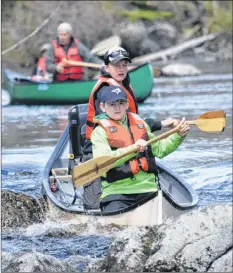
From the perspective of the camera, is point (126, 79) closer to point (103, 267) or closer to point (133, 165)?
point (133, 165)

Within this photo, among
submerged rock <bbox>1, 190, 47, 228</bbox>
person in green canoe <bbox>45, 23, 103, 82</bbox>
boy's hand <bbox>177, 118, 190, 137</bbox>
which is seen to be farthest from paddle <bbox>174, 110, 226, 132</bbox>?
person in green canoe <bbox>45, 23, 103, 82</bbox>

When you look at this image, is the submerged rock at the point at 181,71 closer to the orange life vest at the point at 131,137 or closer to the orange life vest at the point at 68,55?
the orange life vest at the point at 68,55

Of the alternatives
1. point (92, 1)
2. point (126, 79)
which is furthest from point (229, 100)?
point (92, 1)

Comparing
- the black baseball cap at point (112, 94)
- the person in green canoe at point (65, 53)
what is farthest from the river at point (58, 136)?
the black baseball cap at point (112, 94)

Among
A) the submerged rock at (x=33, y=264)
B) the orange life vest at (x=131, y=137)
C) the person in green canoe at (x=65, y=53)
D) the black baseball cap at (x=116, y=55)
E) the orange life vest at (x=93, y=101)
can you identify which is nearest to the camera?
the submerged rock at (x=33, y=264)

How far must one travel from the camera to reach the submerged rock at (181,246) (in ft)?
16.2

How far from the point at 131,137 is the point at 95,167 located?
470mm

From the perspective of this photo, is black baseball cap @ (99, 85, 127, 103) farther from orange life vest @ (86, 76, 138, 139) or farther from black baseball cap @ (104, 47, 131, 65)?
orange life vest @ (86, 76, 138, 139)

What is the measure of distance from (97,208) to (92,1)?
95.3 feet


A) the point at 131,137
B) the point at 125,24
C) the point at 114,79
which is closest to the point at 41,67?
the point at 114,79

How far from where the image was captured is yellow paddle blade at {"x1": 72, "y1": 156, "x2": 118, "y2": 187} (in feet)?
18.8

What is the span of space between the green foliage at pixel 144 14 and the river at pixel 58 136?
18.4m

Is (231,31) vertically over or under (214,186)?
over

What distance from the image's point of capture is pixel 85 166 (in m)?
5.75
